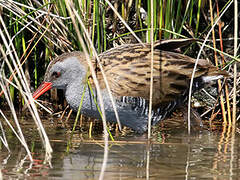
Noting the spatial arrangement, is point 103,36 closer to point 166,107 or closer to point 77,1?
point 77,1

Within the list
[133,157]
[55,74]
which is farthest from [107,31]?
[133,157]

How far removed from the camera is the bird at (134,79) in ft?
14.6

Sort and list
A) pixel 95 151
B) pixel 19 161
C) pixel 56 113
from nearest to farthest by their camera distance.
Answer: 1. pixel 19 161
2. pixel 95 151
3. pixel 56 113

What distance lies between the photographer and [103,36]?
509cm

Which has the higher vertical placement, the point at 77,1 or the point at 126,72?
the point at 77,1

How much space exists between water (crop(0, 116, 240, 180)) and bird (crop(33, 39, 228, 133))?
0.27 metres

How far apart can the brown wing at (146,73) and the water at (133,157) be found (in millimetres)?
419

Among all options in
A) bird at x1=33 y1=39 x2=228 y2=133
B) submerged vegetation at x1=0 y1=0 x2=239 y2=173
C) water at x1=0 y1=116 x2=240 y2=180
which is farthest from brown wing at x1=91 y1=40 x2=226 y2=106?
water at x1=0 y1=116 x2=240 y2=180

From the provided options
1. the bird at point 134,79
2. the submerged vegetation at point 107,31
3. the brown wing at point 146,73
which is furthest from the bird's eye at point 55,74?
the brown wing at point 146,73

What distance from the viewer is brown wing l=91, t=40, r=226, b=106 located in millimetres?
4441

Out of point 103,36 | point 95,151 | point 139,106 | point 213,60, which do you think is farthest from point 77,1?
point 213,60

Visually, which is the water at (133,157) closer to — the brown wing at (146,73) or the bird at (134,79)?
the bird at (134,79)

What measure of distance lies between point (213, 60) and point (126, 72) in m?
1.44

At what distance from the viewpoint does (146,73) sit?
446 centimetres
